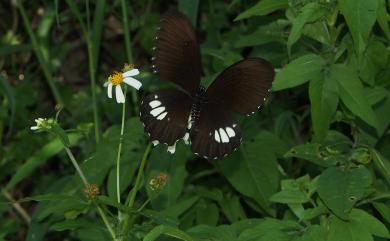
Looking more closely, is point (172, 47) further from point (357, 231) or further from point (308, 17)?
point (357, 231)

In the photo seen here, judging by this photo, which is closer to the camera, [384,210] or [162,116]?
[162,116]

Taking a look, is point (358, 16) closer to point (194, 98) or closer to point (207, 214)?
point (194, 98)

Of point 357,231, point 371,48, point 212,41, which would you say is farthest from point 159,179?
point 212,41

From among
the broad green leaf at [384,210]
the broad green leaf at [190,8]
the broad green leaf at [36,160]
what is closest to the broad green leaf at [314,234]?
the broad green leaf at [384,210]

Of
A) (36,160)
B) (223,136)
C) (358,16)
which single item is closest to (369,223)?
(223,136)

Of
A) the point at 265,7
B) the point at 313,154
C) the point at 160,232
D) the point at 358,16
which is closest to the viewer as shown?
the point at 160,232

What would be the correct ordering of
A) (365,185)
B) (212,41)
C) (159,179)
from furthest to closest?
(212,41) < (365,185) < (159,179)

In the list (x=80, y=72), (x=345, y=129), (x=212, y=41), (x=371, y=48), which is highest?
(x=80, y=72)
